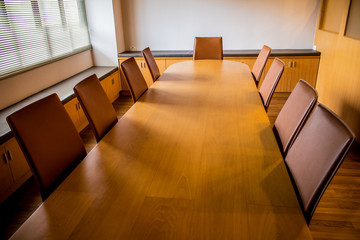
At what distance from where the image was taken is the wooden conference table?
945 mm

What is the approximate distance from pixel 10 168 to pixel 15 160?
0.08m

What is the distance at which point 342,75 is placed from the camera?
3.42 metres

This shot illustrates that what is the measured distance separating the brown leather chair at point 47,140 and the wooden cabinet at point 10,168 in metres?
1.05

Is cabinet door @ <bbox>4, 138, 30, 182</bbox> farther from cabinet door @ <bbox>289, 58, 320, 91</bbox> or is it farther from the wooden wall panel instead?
cabinet door @ <bbox>289, 58, 320, 91</bbox>

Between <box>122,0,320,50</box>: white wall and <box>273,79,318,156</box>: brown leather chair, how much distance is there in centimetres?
334

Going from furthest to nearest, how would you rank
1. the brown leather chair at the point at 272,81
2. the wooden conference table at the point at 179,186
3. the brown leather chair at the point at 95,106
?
the brown leather chair at the point at 272,81 → the brown leather chair at the point at 95,106 → the wooden conference table at the point at 179,186

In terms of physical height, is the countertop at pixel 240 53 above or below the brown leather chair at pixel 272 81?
below

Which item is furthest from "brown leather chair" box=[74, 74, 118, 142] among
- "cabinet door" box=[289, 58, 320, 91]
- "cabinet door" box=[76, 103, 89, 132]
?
"cabinet door" box=[289, 58, 320, 91]

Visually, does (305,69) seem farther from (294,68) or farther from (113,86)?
(113,86)

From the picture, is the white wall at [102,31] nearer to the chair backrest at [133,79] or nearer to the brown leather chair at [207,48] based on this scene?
the brown leather chair at [207,48]

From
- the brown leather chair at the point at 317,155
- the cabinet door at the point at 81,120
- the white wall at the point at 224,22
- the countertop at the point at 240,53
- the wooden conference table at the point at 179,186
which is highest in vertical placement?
the white wall at the point at 224,22

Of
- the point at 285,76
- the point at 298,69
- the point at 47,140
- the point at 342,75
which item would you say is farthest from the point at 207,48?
the point at 47,140

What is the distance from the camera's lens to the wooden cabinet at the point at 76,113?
3243mm

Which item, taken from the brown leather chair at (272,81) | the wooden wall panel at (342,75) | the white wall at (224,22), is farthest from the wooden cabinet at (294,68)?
the brown leather chair at (272,81)
